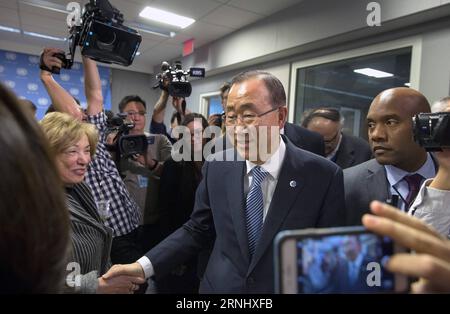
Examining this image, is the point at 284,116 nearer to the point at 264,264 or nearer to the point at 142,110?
the point at 264,264

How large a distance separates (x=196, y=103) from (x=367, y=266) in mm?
5693

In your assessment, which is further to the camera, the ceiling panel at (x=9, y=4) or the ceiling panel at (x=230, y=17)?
the ceiling panel at (x=9, y=4)

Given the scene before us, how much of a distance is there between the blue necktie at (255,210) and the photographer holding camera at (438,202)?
0.40m

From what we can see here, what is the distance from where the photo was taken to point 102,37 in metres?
1.63

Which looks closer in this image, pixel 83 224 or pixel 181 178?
pixel 83 224

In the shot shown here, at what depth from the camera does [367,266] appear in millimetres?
469

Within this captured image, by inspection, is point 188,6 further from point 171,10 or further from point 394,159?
point 394,159

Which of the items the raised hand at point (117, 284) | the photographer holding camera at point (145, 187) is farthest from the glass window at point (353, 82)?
the raised hand at point (117, 284)

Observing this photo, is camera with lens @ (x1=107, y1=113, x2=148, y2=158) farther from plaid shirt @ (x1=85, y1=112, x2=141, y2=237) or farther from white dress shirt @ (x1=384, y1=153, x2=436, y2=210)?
white dress shirt @ (x1=384, y1=153, x2=436, y2=210)

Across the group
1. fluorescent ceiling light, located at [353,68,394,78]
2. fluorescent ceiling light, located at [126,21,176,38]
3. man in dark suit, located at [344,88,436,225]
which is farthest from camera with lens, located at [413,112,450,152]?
fluorescent ceiling light, located at [126,21,176,38]

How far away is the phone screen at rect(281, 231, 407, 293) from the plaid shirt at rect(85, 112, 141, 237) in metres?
1.42

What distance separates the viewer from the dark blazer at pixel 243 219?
0.97 meters

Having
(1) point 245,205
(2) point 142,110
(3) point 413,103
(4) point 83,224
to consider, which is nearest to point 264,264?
(1) point 245,205

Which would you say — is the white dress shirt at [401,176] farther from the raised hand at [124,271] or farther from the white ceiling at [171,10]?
the white ceiling at [171,10]
